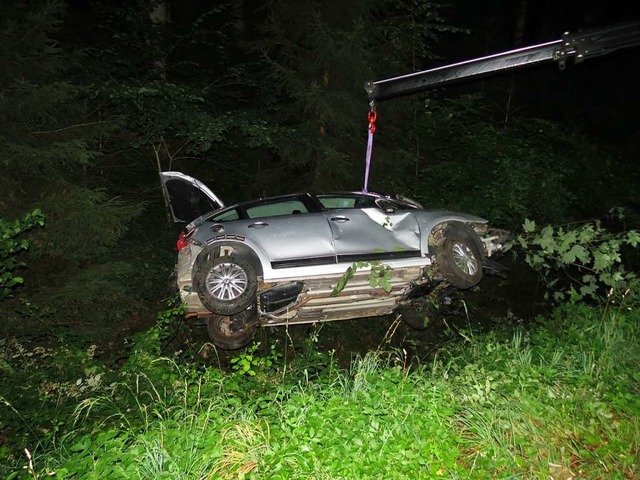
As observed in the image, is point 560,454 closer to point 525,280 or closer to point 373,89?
point 373,89

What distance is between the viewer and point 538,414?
353cm

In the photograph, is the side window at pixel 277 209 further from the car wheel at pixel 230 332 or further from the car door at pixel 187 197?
the car wheel at pixel 230 332

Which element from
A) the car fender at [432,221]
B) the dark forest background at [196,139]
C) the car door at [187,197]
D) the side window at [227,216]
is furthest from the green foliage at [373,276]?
the dark forest background at [196,139]

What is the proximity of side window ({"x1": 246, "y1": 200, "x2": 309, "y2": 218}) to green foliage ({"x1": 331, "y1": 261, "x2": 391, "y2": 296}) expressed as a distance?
1.13 metres

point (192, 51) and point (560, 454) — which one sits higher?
point (192, 51)

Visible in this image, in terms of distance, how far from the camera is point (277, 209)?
5836mm

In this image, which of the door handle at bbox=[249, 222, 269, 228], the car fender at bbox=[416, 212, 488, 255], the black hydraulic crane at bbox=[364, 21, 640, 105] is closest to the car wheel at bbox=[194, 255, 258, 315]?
the door handle at bbox=[249, 222, 269, 228]

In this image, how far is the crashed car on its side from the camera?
200 inches

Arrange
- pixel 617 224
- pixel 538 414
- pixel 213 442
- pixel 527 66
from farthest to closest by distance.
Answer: pixel 617 224, pixel 527 66, pixel 538 414, pixel 213 442

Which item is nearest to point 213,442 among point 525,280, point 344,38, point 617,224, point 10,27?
point 10,27

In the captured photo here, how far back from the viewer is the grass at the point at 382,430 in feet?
9.84

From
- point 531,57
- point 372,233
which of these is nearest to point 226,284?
point 372,233

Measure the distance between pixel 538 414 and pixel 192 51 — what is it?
9470 millimetres

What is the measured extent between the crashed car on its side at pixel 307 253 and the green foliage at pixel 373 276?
39mm
